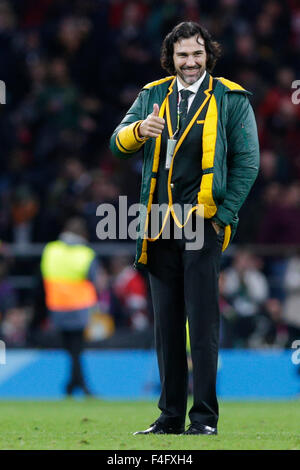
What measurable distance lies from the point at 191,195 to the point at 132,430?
1.57 meters

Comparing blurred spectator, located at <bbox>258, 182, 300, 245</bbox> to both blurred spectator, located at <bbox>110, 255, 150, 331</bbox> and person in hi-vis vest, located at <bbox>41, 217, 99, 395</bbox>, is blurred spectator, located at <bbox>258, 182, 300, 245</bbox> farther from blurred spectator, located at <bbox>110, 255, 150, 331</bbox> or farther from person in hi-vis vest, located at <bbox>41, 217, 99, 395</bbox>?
person in hi-vis vest, located at <bbox>41, 217, 99, 395</bbox>

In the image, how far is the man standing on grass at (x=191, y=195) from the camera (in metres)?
6.18

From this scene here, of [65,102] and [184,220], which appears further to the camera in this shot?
[65,102]

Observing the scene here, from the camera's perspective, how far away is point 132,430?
6.87 metres

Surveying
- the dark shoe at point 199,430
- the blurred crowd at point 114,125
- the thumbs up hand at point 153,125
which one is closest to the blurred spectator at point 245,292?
the blurred crowd at point 114,125

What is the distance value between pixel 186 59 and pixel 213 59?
0.73 feet

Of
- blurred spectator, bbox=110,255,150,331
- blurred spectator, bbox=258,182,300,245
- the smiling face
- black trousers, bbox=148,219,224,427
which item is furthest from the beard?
blurred spectator, bbox=258,182,300,245

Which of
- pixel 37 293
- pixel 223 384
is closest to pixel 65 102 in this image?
pixel 37 293

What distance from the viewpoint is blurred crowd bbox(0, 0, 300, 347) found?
1383 centimetres

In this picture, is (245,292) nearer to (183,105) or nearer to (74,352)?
(74,352)

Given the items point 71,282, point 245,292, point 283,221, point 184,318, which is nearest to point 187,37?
point 184,318
